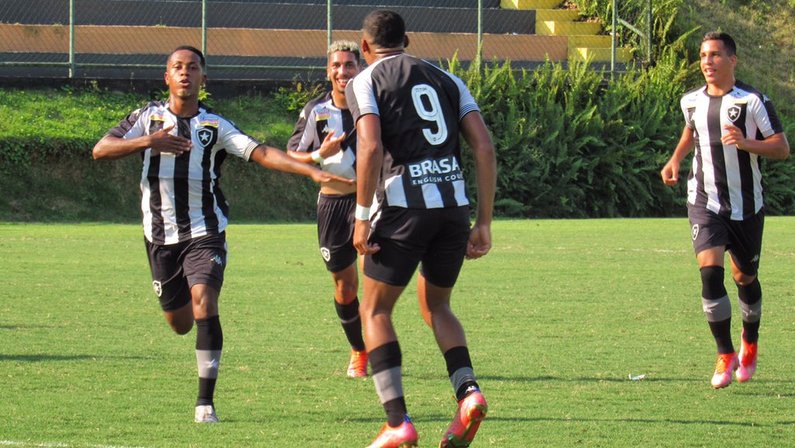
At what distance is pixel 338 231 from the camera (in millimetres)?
9297

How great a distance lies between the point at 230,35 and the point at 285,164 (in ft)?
79.0

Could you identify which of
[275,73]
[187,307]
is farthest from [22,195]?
[187,307]

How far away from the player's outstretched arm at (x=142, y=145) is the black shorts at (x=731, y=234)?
3564mm

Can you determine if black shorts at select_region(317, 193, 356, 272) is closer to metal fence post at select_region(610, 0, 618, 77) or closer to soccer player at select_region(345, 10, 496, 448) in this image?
soccer player at select_region(345, 10, 496, 448)

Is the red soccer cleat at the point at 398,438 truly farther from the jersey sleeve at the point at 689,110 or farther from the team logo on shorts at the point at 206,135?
the jersey sleeve at the point at 689,110

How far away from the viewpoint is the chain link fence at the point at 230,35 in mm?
29625

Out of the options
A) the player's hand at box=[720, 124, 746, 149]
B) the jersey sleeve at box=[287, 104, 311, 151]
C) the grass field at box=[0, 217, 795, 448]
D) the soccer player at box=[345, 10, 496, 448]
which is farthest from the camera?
the jersey sleeve at box=[287, 104, 311, 151]

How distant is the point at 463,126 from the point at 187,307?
259 cm

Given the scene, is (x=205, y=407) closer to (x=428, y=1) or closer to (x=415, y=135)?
(x=415, y=135)

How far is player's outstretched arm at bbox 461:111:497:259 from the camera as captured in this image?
6.59 meters

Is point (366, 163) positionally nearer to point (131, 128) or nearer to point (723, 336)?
point (131, 128)

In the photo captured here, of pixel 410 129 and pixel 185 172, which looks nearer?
pixel 410 129

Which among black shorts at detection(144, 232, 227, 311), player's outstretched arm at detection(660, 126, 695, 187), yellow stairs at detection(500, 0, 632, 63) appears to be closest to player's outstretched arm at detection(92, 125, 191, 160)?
black shorts at detection(144, 232, 227, 311)

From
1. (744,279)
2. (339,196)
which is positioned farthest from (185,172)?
(744,279)
